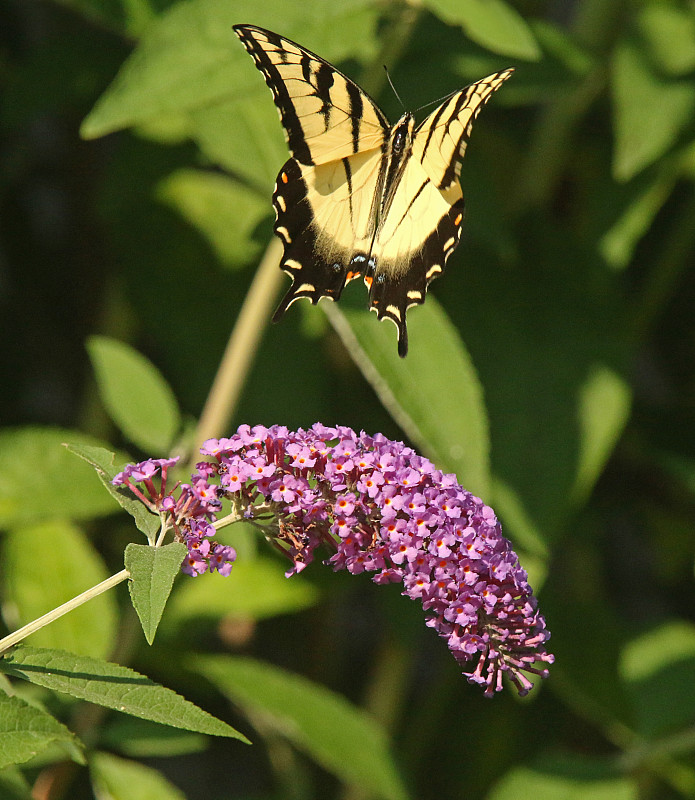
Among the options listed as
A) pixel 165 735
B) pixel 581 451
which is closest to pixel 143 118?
pixel 165 735

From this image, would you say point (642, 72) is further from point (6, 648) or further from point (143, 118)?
point (6, 648)

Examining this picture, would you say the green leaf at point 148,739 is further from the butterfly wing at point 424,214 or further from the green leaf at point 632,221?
the green leaf at point 632,221

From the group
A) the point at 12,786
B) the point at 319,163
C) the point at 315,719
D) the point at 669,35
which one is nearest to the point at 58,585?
the point at 12,786

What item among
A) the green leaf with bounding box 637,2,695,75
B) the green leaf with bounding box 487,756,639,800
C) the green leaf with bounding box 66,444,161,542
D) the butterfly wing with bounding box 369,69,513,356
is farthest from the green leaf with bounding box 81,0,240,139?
the green leaf with bounding box 487,756,639,800

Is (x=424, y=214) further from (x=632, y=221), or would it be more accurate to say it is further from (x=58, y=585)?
(x=58, y=585)

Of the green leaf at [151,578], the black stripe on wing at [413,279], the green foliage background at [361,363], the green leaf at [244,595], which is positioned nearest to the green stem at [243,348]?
the green foliage background at [361,363]
